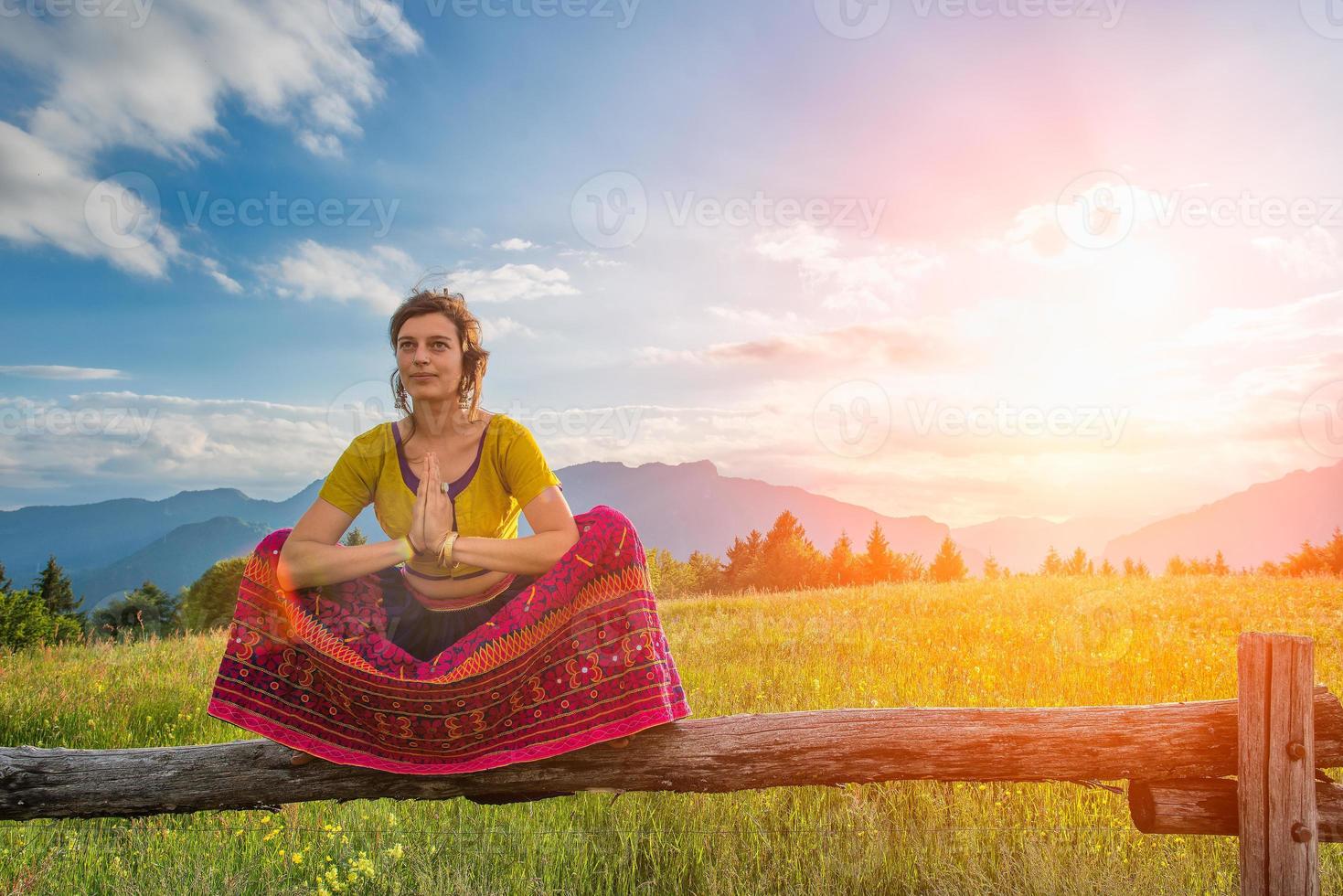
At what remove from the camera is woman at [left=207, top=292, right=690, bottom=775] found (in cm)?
344

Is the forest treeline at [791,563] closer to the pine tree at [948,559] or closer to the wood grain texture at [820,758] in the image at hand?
the pine tree at [948,559]

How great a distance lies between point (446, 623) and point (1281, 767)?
13.0 ft

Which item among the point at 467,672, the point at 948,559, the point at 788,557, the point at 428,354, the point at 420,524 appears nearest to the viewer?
the point at 467,672

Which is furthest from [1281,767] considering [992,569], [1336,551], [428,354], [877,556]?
[877,556]

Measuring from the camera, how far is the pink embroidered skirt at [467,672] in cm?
343

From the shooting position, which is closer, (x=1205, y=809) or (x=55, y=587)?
(x=1205, y=809)

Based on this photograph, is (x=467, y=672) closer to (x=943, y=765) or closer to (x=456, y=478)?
(x=456, y=478)

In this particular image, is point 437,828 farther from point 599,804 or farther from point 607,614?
point 607,614

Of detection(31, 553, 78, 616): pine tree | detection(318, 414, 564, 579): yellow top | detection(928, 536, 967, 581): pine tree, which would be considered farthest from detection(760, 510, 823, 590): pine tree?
detection(318, 414, 564, 579): yellow top

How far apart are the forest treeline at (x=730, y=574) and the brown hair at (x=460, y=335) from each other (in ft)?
50.9

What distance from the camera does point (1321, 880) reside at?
13.5 feet

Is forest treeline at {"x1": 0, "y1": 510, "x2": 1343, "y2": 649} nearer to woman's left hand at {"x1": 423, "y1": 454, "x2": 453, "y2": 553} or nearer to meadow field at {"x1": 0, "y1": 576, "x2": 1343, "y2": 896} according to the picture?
meadow field at {"x1": 0, "y1": 576, "x2": 1343, "y2": 896}

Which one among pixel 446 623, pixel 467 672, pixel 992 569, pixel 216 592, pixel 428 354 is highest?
pixel 428 354

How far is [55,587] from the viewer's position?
156 feet
